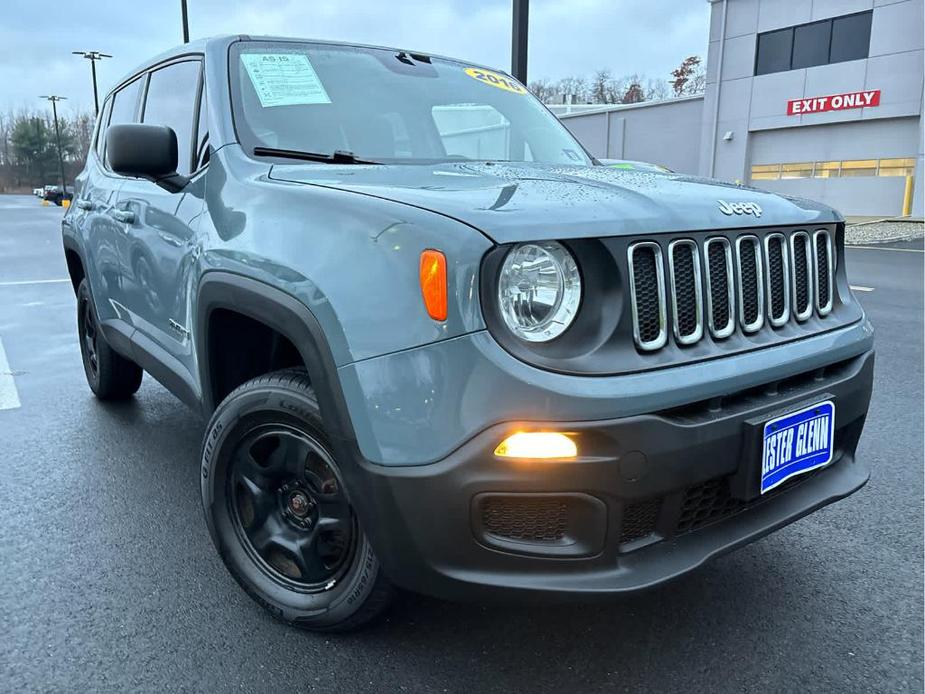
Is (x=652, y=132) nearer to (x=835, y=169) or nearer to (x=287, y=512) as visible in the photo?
(x=835, y=169)

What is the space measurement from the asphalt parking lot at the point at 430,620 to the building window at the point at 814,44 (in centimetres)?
2860

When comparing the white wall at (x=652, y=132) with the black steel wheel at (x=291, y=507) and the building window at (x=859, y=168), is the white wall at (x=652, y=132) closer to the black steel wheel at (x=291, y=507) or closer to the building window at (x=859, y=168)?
the building window at (x=859, y=168)

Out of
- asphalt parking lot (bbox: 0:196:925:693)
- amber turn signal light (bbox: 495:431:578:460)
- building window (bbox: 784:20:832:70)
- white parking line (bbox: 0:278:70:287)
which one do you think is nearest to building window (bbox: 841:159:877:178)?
building window (bbox: 784:20:832:70)

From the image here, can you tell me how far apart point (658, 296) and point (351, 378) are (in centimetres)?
74

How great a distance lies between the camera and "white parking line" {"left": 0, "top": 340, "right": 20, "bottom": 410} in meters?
4.40

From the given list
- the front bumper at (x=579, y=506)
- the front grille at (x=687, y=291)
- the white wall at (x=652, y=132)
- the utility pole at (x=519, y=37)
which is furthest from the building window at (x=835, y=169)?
the front bumper at (x=579, y=506)

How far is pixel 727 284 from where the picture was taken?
6.41ft

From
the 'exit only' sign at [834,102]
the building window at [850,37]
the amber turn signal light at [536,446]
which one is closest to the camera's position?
the amber turn signal light at [536,446]

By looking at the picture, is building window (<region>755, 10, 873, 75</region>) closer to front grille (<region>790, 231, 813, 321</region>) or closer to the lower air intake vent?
front grille (<region>790, 231, 813, 321</region>)

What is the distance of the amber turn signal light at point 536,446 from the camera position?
1620 mm

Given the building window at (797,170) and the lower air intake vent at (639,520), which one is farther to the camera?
the building window at (797,170)

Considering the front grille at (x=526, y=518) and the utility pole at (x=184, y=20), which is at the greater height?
the utility pole at (x=184, y=20)

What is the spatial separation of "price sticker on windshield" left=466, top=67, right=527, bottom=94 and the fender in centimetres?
174

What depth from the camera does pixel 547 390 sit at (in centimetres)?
161
